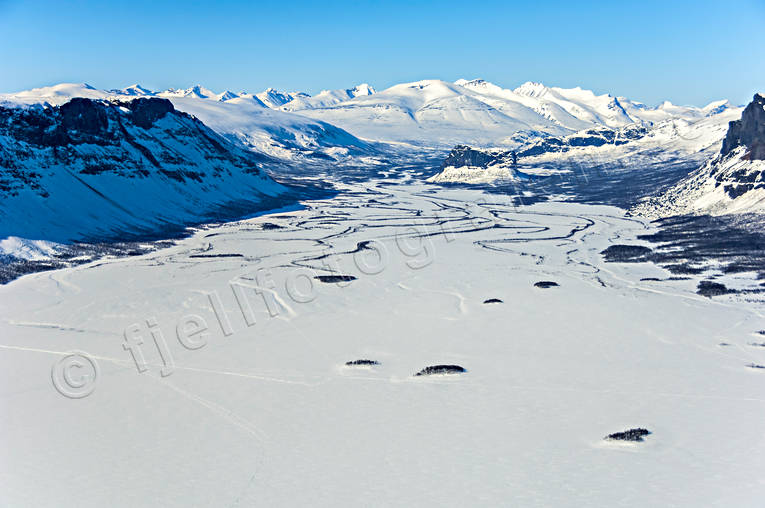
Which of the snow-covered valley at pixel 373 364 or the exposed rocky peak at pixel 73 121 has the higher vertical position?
the exposed rocky peak at pixel 73 121

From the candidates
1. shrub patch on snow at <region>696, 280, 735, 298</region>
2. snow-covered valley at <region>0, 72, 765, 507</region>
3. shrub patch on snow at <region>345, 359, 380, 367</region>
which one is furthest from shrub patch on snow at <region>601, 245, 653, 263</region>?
shrub patch on snow at <region>345, 359, 380, 367</region>

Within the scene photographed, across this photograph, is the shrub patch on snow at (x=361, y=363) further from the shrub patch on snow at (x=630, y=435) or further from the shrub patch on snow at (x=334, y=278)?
the shrub patch on snow at (x=334, y=278)

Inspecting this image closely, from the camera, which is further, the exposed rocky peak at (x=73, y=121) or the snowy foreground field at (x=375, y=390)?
the exposed rocky peak at (x=73, y=121)

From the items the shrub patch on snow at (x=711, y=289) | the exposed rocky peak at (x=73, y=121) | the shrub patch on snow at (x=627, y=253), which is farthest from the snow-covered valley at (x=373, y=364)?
the exposed rocky peak at (x=73, y=121)

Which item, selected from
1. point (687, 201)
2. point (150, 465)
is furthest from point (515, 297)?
point (687, 201)

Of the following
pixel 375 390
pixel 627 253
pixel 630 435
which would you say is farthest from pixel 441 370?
pixel 627 253

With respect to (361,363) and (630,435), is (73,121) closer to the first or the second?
(361,363)
